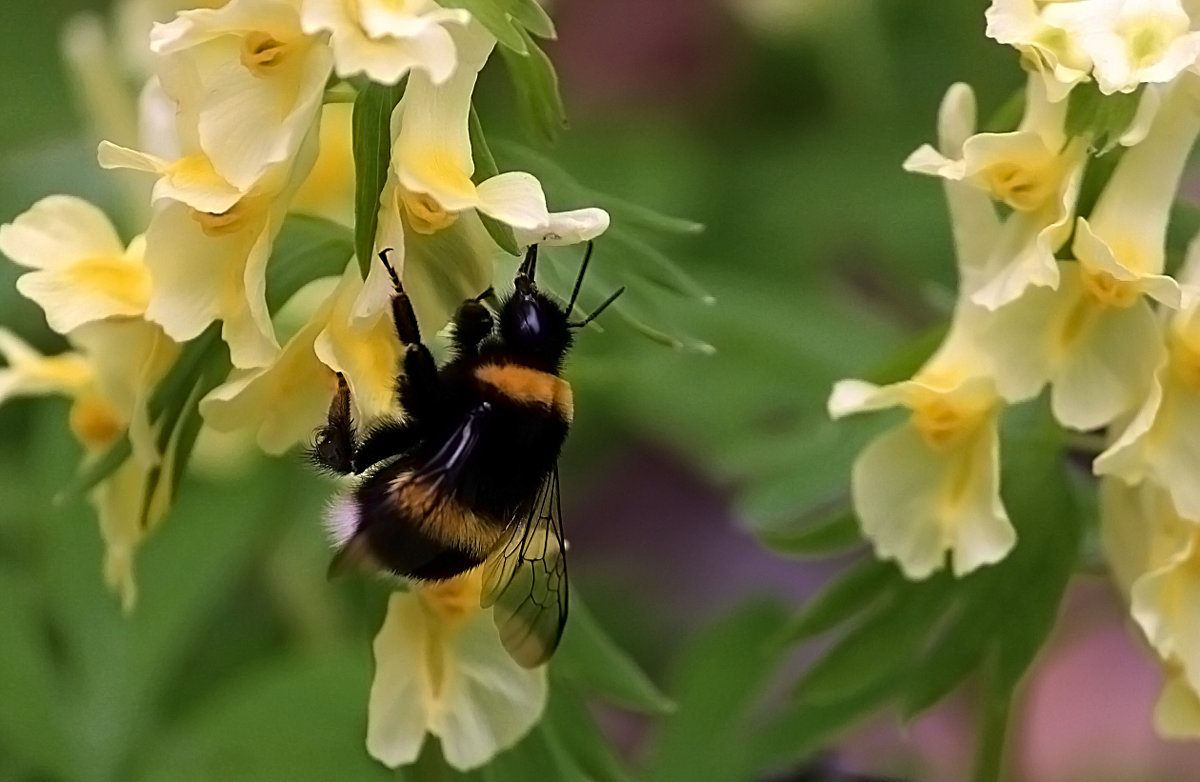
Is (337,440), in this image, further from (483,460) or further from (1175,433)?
(1175,433)

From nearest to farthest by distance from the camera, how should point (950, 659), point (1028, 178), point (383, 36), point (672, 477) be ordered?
1. point (383, 36)
2. point (1028, 178)
3. point (950, 659)
4. point (672, 477)

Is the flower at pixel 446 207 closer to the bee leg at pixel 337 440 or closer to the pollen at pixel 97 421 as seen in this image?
the bee leg at pixel 337 440

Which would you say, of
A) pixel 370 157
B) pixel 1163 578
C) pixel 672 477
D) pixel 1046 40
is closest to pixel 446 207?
pixel 370 157

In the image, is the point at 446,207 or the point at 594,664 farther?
the point at 594,664

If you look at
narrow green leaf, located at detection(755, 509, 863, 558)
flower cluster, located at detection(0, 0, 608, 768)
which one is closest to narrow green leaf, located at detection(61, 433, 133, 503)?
flower cluster, located at detection(0, 0, 608, 768)

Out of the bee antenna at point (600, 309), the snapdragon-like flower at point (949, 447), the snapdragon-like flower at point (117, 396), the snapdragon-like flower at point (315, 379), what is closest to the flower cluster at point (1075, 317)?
the snapdragon-like flower at point (949, 447)

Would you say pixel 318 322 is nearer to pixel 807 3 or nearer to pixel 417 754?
pixel 417 754
